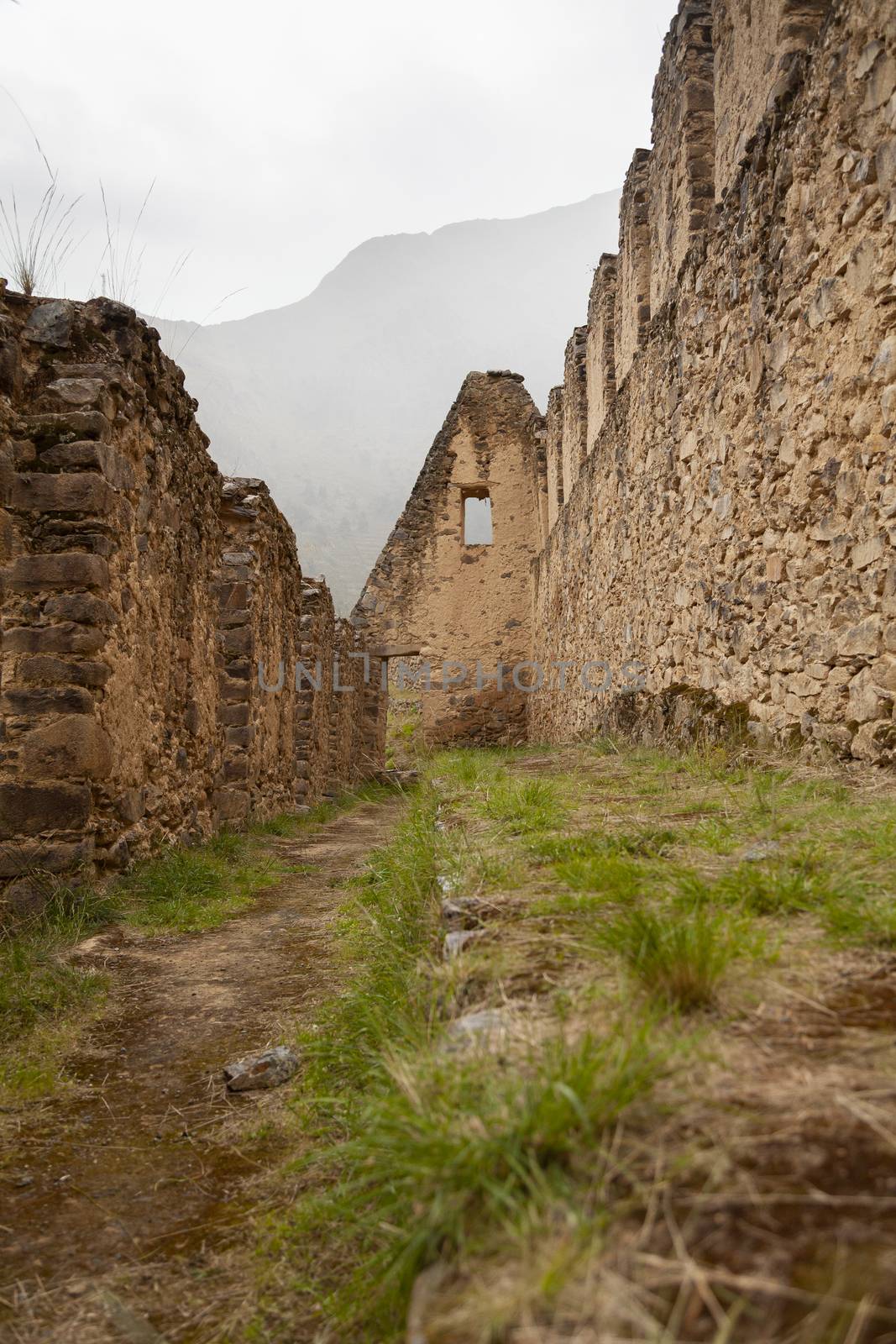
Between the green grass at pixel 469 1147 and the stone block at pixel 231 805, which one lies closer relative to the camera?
the green grass at pixel 469 1147

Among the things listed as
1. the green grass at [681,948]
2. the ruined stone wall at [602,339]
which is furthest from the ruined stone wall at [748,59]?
the green grass at [681,948]

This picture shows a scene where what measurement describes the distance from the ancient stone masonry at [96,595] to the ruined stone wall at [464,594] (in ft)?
34.7

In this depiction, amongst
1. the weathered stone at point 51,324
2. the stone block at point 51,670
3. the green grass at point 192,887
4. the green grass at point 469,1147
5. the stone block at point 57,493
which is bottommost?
the green grass at point 192,887

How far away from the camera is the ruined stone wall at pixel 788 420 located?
3273 mm

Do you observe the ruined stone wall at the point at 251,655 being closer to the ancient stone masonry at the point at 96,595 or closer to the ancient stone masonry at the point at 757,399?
the ancient stone masonry at the point at 96,595

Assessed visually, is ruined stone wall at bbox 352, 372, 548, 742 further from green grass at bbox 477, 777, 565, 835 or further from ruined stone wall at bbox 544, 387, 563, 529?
green grass at bbox 477, 777, 565, 835

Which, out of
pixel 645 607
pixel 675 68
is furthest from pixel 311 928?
pixel 675 68

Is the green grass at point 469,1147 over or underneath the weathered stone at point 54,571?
underneath

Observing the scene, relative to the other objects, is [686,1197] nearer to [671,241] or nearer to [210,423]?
[671,241]

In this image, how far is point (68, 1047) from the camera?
2.53 metres

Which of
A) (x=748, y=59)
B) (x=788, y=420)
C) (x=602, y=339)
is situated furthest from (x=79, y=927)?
(x=602, y=339)

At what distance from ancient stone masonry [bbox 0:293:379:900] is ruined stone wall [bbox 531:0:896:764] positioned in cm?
315

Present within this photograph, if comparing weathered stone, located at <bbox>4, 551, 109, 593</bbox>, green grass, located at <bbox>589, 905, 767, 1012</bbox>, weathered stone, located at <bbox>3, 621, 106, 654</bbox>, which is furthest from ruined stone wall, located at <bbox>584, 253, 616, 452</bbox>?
A: green grass, located at <bbox>589, 905, 767, 1012</bbox>

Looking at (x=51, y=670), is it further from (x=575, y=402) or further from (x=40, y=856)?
(x=575, y=402)
